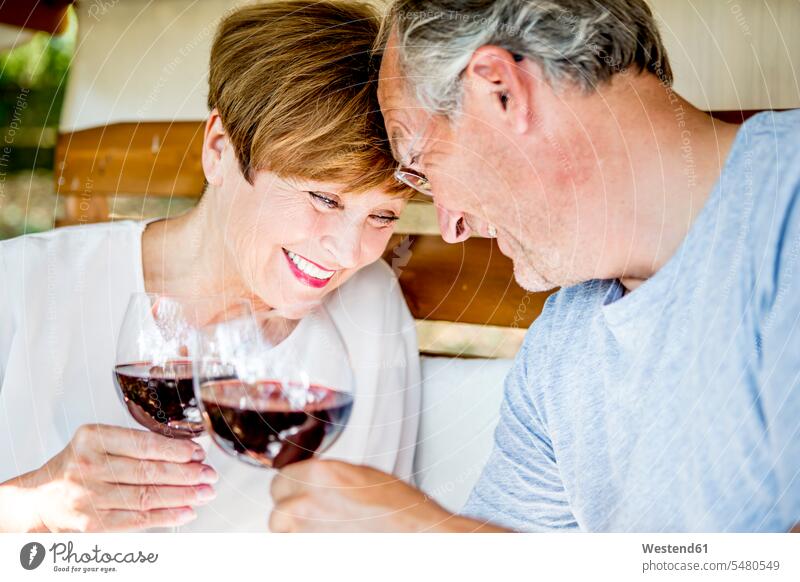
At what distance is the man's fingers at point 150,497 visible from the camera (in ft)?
2.69

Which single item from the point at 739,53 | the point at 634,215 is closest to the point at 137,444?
the point at 634,215

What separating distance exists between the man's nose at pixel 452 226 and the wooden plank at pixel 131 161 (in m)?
0.26

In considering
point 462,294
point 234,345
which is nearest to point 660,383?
point 462,294

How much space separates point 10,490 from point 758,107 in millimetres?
847

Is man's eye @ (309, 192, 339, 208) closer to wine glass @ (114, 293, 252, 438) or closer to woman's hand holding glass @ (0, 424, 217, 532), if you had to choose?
wine glass @ (114, 293, 252, 438)

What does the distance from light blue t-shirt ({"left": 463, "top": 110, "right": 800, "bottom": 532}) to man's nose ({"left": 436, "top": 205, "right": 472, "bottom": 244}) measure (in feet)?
0.44

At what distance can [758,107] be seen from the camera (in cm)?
89

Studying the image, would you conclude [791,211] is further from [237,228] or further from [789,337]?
[237,228]

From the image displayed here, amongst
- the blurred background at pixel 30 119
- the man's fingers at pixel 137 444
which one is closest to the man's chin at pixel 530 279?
the man's fingers at pixel 137 444

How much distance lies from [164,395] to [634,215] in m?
0.43

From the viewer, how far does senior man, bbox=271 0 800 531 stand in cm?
77

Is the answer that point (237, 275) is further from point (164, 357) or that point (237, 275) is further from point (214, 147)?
point (164, 357)

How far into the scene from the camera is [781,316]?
773 mm
